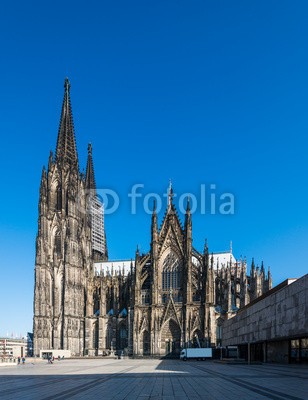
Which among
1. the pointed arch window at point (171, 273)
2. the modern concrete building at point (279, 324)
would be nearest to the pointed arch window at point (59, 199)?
the pointed arch window at point (171, 273)

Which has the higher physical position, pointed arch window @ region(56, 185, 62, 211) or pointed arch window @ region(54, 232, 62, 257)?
pointed arch window @ region(56, 185, 62, 211)

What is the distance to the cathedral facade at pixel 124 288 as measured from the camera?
84625mm

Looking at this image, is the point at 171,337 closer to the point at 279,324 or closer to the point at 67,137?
the point at 67,137

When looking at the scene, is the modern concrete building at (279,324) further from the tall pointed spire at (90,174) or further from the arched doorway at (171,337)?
the tall pointed spire at (90,174)

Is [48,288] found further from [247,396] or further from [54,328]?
[247,396]

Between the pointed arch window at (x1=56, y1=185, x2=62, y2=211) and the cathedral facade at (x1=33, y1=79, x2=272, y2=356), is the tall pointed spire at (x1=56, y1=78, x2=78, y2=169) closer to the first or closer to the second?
the cathedral facade at (x1=33, y1=79, x2=272, y2=356)

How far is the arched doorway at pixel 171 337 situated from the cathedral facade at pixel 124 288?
16cm

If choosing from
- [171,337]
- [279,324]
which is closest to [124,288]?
[171,337]

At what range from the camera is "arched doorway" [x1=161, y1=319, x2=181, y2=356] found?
276 feet

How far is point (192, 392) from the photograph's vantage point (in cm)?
2091

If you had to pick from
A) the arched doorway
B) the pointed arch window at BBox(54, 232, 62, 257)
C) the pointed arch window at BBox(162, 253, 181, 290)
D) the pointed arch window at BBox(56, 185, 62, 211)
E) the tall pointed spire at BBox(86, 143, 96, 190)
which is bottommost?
the arched doorway

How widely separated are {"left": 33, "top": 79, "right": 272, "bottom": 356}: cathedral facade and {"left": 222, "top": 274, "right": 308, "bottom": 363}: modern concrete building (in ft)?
77.4

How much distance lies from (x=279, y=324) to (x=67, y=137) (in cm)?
6970

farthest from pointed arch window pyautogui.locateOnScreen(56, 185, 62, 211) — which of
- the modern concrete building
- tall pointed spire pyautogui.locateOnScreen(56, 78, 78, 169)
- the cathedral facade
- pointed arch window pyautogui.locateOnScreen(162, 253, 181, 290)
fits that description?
the modern concrete building
